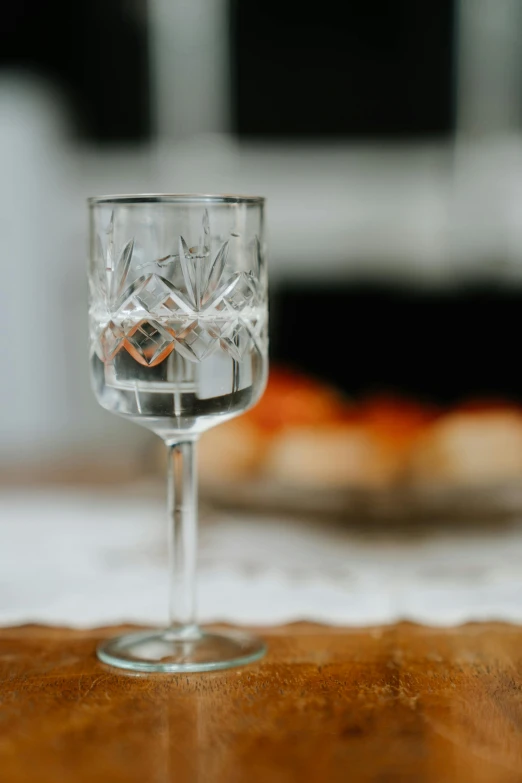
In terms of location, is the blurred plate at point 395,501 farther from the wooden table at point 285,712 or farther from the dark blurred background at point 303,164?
the dark blurred background at point 303,164

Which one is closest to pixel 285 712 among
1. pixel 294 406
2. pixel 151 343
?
pixel 151 343

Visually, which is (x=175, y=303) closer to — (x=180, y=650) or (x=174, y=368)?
(x=174, y=368)

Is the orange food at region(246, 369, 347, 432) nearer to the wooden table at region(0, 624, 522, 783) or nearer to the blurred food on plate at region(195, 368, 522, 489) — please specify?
the blurred food on plate at region(195, 368, 522, 489)

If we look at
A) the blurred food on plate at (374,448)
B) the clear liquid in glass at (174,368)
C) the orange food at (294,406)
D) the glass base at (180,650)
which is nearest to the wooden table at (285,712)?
the glass base at (180,650)

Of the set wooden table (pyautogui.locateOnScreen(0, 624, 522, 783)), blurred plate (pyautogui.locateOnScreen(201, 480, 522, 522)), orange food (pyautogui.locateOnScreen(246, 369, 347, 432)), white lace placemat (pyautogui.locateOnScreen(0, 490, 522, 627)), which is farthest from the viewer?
orange food (pyautogui.locateOnScreen(246, 369, 347, 432))

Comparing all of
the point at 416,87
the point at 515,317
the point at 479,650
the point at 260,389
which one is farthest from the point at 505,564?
the point at 416,87

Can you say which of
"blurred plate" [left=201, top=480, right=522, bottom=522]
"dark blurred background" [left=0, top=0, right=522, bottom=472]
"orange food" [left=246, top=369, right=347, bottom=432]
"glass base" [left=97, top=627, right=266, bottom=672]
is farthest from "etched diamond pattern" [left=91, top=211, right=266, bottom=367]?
"dark blurred background" [left=0, top=0, right=522, bottom=472]

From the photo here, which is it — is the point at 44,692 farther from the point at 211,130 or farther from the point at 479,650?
the point at 211,130
